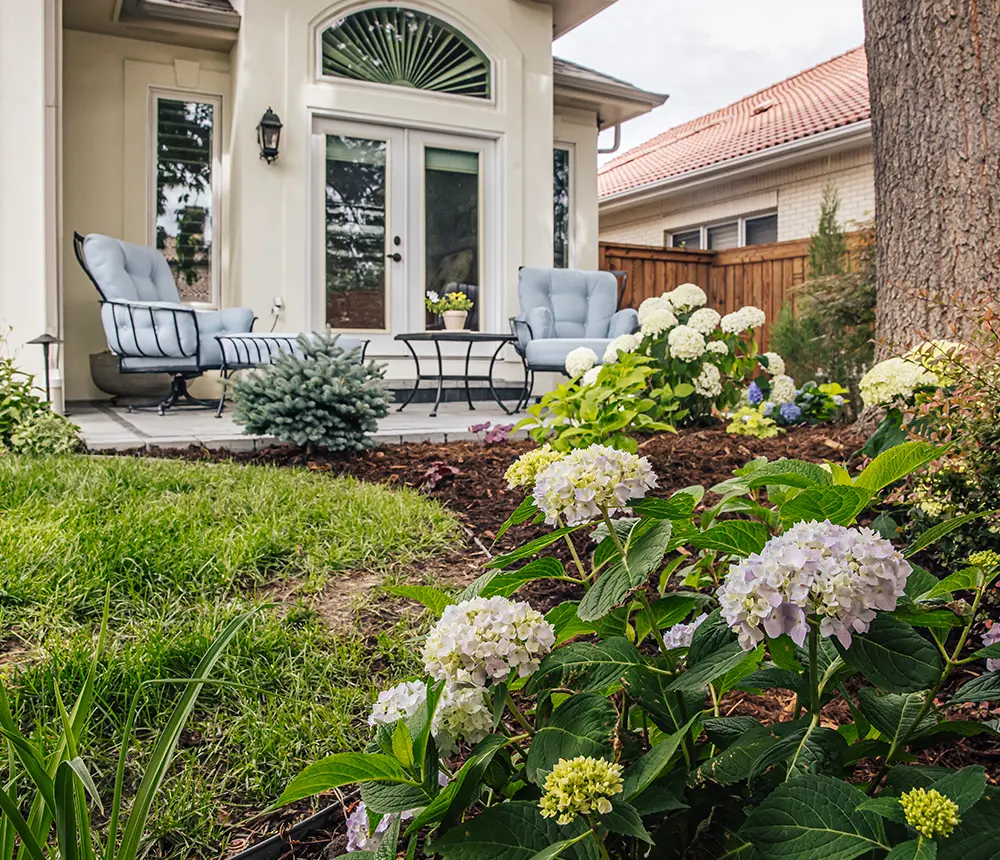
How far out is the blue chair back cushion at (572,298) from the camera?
6.96 m

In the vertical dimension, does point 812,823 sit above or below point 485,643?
below

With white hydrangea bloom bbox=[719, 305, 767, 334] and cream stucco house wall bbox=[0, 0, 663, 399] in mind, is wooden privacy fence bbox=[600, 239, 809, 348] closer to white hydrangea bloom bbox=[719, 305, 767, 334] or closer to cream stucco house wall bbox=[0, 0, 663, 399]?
cream stucco house wall bbox=[0, 0, 663, 399]

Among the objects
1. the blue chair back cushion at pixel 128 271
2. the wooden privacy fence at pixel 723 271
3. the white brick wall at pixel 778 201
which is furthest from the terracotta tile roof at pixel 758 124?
the blue chair back cushion at pixel 128 271

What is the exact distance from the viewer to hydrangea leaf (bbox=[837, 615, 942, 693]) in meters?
0.69

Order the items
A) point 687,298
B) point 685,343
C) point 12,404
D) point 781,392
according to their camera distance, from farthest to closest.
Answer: point 687,298 → point 781,392 → point 685,343 → point 12,404

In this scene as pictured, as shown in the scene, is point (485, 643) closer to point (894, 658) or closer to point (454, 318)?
point (894, 658)

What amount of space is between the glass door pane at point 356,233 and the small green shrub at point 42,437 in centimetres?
387

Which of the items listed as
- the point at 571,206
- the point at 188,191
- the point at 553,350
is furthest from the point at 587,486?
the point at 571,206

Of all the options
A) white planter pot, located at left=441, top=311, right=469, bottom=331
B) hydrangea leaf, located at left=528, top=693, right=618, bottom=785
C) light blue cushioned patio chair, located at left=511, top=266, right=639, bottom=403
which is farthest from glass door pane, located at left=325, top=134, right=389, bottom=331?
hydrangea leaf, located at left=528, top=693, right=618, bottom=785

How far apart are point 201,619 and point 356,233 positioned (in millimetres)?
6064

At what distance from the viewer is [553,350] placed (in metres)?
5.87

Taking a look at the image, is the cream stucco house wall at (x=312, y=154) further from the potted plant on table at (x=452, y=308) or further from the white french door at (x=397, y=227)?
the potted plant on table at (x=452, y=308)

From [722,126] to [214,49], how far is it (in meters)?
9.17

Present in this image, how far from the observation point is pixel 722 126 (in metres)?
13.6
